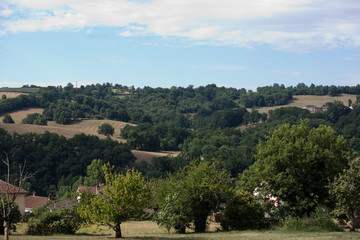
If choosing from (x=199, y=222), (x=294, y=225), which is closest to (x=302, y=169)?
(x=294, y=225)

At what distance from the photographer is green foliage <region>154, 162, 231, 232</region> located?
110 ft

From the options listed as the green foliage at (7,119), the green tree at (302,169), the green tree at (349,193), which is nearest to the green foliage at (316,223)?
the green tree at (349,193)

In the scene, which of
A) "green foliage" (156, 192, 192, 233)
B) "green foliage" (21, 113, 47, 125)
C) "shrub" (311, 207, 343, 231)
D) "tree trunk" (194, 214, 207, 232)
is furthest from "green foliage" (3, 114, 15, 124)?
"shrub" (311, 207, 343, 231)

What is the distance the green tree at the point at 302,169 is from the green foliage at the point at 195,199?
3.75 metres

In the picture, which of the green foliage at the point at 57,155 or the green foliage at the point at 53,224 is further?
the green foliage at the point at 57,155

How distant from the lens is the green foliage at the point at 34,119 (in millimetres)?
164050

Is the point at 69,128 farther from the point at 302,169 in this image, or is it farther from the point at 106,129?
the point at 302,169

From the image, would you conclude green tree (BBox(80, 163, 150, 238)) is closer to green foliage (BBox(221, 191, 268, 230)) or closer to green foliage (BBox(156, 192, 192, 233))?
green foliage (BBox(156, 192, 192, 233))

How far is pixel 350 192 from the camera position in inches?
1226

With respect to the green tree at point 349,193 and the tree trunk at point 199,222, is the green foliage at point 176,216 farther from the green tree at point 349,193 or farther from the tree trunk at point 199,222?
the green tree at point 349,193

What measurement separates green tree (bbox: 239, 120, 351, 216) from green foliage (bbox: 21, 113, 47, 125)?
5363 inches

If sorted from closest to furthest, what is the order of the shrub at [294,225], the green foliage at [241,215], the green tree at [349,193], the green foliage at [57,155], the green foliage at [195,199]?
the green tree at [349,193], the shrub at [294,225], the green foliage at [195,199], the green foliage at [241,215], the green foliage at [57,155]

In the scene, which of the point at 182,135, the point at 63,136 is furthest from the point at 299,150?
the point at 182,135

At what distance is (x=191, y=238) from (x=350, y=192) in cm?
1069
